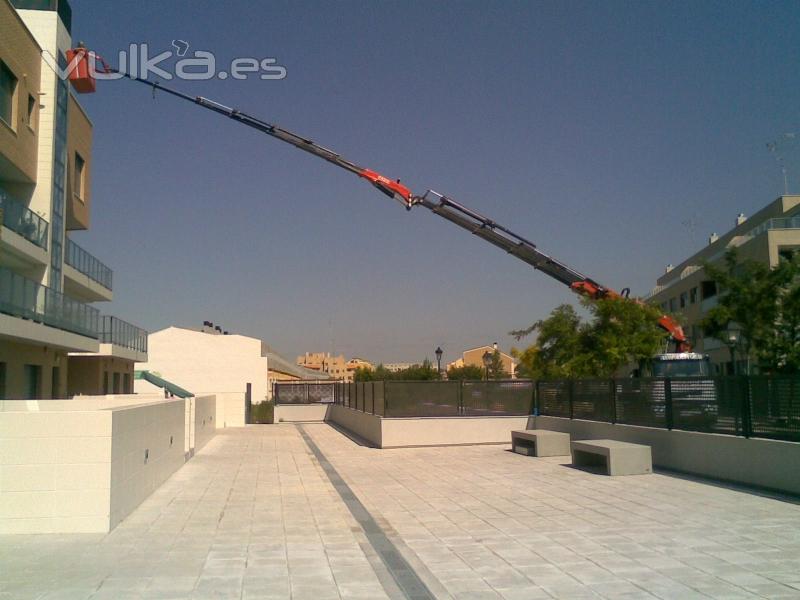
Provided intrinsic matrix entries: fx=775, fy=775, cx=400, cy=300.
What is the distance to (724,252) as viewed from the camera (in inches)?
1513

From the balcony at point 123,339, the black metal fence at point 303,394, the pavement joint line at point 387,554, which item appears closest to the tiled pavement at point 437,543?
the pavement joint line at point 387,554

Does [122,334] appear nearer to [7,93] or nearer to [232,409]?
[232,409]

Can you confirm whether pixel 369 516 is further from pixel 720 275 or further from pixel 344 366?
pixel 344 366

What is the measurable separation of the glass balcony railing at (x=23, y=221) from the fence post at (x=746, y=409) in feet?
65.5

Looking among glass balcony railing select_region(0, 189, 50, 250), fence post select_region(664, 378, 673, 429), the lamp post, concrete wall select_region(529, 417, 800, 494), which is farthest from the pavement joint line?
the lamp post

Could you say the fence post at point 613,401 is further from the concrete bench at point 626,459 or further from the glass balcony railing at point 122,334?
the glass balcony railing at point 122,334

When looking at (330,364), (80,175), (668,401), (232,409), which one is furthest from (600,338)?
(330,364)

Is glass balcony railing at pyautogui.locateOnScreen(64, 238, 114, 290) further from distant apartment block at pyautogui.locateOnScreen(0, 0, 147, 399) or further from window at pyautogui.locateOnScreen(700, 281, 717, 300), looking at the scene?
window at pyautogui.locateOnScreen(700, 281, 717, 300)

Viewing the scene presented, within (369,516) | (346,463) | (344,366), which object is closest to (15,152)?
(346,463)

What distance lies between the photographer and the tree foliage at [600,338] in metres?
31.7

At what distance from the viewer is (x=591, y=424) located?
70.4 ft

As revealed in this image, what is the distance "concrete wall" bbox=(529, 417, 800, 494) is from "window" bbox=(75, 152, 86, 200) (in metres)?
22.6

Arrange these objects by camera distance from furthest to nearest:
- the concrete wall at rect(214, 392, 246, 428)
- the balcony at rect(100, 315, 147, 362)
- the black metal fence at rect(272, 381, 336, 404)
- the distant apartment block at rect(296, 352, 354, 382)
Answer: the distant apartment block at rect(296, 352, 354, 382) < the black metal fence at rect(272, 381, 336, 404) < the concrete wall at rect(214, 392, 246, 428) < the balcony at rect(100, 315, 147, 362)

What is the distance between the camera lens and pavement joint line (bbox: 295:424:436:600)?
25.0 ft
